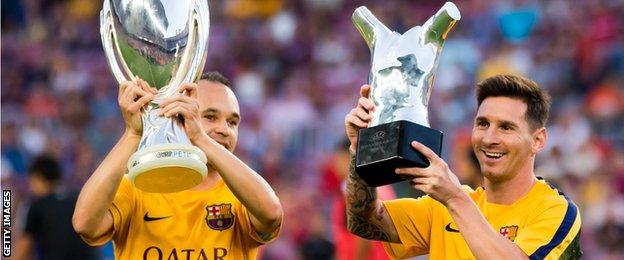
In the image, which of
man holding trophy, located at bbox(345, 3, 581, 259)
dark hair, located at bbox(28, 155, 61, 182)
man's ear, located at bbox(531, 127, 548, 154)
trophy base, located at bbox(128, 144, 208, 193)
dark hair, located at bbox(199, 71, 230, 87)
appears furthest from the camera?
dark hair, located at bbox(28, 155, 61, 182)

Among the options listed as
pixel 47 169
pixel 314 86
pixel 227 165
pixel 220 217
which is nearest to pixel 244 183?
pixel 227 165

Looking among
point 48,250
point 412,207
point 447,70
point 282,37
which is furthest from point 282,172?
point 412,207

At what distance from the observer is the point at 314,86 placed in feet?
48.0

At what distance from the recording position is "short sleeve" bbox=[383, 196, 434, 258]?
5.18 m

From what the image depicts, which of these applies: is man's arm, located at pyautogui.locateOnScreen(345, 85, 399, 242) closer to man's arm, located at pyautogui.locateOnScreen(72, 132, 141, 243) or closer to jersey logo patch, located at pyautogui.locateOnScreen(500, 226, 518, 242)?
jersey logo patch, located at pyautogui.locateOnScreen(500, 226, 518, 242)

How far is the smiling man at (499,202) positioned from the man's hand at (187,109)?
53 cm

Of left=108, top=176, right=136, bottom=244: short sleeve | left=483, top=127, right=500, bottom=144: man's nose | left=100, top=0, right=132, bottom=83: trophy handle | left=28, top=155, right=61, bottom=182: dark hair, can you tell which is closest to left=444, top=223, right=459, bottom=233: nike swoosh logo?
left=483, top=127, right=500, bottom=144: man's nose

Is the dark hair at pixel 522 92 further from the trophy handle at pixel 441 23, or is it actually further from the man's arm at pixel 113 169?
the man's arm at pixel 113 169

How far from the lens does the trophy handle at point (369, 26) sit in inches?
192

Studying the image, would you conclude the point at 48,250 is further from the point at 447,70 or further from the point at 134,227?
the point at 447,70

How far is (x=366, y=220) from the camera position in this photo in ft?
17.0

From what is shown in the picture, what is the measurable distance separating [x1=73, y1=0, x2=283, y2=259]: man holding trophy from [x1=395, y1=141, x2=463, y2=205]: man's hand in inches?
22.1

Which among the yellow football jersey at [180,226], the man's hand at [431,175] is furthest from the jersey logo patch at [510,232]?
the yellow football jersey at [180,226]

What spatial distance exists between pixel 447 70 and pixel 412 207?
28.3 ft
